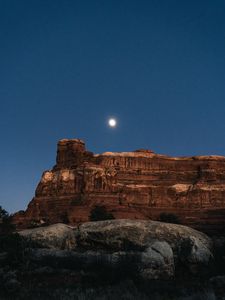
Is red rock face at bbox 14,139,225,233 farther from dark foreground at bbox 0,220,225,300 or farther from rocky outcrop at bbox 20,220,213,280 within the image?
dark foreground at bbox 0,220,225,300

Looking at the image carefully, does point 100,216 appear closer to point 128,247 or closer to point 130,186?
point 128,247

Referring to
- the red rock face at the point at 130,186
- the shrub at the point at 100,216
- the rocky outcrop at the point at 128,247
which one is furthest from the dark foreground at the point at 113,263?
the red rock face at the point at 130,186

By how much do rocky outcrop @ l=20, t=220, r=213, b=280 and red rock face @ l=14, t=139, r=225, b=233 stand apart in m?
43.0

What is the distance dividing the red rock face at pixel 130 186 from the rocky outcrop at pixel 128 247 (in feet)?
141

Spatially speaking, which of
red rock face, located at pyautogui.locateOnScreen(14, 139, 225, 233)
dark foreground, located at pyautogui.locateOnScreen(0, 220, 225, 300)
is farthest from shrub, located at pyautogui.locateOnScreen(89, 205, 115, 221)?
dark foreground, located at pyautogui.locateOnScreen(0, 220, 225, 300)

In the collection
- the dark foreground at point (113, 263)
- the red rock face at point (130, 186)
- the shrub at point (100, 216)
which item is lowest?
the dark foreground at point (113, 263)

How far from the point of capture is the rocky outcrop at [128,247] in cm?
5309

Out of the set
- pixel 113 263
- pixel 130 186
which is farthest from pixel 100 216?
pixel 130 186

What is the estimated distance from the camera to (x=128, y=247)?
2261 inches

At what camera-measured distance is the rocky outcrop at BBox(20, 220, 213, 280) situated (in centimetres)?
5309

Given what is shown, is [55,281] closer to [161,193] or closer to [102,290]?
[102,290]

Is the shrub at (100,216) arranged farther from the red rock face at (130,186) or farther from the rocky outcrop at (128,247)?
the rocky outcrop at (128,247)

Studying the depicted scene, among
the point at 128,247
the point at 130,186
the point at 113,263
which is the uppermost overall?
the point at 130,186

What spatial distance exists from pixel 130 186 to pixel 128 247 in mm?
69147
